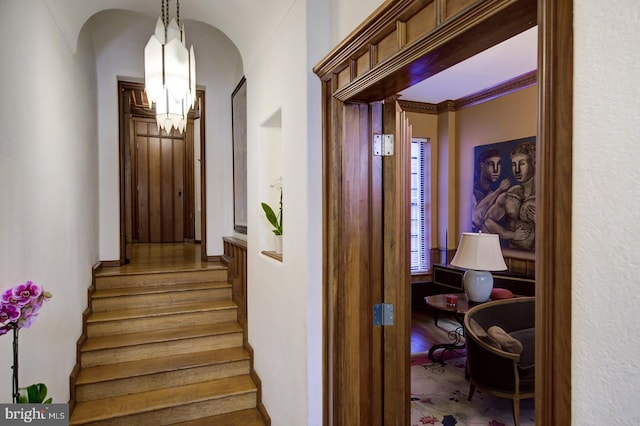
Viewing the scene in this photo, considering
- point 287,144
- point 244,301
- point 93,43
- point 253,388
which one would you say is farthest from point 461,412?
point 93,43

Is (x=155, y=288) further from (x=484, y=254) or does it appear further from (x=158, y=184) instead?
(x=158, y=184)

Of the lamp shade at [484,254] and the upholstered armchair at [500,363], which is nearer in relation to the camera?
the upholstered armchair at [500,363]

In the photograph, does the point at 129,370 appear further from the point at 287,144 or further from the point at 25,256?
the point at 287,144

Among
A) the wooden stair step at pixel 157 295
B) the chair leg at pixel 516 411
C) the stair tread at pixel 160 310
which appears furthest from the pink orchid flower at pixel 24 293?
the chair leg at pixel 516 411

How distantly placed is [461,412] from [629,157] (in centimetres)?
290

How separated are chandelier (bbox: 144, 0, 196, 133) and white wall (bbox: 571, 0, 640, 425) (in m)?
2.04

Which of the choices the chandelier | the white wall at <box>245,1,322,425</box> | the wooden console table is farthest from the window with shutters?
the chandelier

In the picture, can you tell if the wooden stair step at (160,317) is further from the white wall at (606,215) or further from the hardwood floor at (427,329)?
the white wall at (606,215)

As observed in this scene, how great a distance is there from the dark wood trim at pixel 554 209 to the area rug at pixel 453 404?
2.35m

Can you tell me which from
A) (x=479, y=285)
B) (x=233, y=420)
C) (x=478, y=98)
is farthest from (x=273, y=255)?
(x=478, y=98)

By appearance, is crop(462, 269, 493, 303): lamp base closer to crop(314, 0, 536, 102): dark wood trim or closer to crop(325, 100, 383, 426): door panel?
crop(325, 100, 383, 426): door panel

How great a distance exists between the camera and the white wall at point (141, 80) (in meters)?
3.68

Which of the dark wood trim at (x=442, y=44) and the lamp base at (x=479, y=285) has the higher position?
the dark wood trim at (x=442, y=44)

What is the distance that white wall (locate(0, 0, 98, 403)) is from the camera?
1.46 meters
